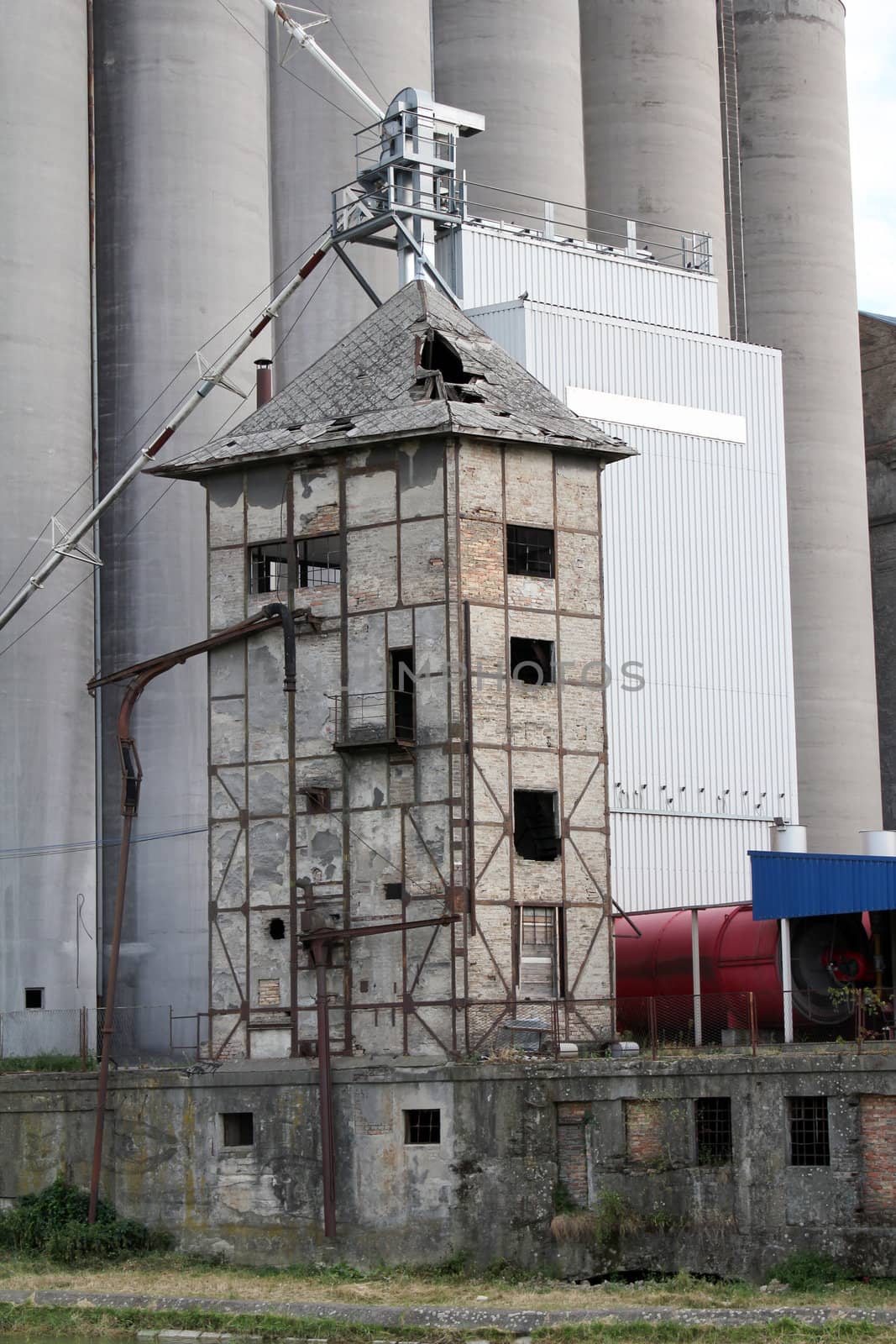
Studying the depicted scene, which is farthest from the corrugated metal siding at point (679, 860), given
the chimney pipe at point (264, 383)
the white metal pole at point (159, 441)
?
the white metal pole at point (159, 441)

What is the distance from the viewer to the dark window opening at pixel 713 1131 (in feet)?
123

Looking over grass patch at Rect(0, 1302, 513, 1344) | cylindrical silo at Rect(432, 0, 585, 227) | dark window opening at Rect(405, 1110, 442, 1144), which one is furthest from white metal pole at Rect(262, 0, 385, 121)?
grass patch at Rect(0, 1302, 513, 1344)

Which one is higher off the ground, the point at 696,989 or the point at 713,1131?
the point at 696,989

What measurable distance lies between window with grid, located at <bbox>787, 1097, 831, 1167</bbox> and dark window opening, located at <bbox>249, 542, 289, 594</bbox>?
52.6 ft

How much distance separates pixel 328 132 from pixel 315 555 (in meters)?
24.1

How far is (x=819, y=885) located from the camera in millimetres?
40656

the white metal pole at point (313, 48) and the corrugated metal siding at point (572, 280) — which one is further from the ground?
the white metal pole at point (313, 48)

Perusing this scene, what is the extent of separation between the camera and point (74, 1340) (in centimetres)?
3594

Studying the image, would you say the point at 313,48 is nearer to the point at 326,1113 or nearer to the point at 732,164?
the point at 732,164

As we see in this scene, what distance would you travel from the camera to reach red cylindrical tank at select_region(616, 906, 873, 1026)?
41.9 metres

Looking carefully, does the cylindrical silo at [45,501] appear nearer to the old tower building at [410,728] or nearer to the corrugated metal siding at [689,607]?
the corrugated metal siding at [689,607]

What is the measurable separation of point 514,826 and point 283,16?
29776 mm

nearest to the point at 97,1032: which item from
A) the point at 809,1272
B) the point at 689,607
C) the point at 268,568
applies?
the point at 268,568

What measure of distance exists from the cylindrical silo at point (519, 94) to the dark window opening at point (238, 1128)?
111 ft
